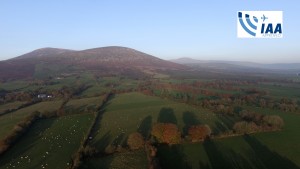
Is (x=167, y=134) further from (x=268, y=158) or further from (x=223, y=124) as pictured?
(x=223, y=124)

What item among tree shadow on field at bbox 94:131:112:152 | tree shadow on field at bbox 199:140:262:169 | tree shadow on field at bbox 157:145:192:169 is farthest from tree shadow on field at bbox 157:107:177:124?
tree shadow on field at bbox 199:140:262:169

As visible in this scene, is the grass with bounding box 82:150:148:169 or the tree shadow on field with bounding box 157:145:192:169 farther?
the tree shadow on field with bounding box 157:145:192:169

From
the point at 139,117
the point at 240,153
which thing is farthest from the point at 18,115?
the point at 240,153

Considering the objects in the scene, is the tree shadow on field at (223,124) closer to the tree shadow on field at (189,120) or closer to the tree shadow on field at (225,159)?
the tree shadow on field at (189,120)

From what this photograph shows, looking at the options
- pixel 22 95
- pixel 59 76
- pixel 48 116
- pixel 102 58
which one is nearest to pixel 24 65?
pixel 59 76

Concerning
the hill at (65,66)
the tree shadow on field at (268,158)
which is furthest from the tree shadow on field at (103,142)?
the hill at (65,66)

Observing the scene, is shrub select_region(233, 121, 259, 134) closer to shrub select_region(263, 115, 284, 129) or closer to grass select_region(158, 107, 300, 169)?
grass select_region(158, 107, 300, 169)
